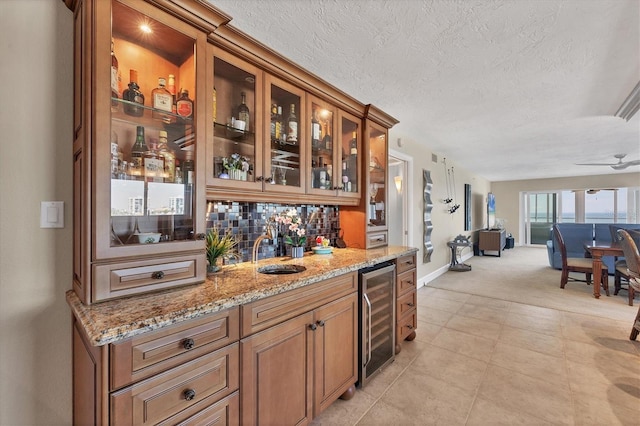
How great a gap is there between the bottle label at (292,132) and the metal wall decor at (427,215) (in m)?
3.26

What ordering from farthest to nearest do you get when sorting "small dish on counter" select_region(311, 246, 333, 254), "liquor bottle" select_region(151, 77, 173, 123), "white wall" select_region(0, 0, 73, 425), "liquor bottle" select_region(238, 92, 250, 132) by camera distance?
"small dish on counter" select_region(311, 246, 333, 254) → "liquor bottle" select_region(238, 92, 250, 132) → "liquor bottle" select_region(151, 77, 173, 123) → "white wall" select_region(0, 0, 73, 425)

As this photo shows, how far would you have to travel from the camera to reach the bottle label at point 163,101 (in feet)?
4.68

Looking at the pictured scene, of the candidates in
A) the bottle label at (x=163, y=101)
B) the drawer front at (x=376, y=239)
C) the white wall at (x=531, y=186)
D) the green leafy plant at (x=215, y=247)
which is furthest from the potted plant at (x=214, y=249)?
the white wall at (x=531, y=186)

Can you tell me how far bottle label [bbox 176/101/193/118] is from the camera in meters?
1.46

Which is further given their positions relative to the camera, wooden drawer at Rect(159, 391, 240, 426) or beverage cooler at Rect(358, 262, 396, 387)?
beverage cooler at Rect(358, 262, 396, 387)

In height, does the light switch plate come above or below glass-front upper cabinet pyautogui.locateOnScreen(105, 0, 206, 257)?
below

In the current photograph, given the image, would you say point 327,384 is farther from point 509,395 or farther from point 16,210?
point 16,210

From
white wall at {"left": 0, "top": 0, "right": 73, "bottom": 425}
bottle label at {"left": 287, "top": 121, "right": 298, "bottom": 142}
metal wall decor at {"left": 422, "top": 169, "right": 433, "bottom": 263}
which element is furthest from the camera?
metal wall decor at {"left": 422, "top": 169, "right": 433, "bottom": 263}

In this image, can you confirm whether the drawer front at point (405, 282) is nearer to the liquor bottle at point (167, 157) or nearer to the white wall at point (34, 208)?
the liquor bottle at point (167, 157)

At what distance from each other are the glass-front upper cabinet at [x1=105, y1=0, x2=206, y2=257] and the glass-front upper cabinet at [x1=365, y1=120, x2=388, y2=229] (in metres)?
1.78

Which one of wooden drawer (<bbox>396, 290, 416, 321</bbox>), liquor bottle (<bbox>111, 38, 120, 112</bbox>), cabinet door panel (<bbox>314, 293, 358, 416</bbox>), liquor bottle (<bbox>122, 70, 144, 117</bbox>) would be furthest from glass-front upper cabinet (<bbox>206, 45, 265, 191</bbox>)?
wooden drawer (<bbox>396, 290, 416, 321</bbox>)

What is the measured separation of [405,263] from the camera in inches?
102

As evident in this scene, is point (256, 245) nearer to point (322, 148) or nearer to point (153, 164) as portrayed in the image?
point (153, 164)

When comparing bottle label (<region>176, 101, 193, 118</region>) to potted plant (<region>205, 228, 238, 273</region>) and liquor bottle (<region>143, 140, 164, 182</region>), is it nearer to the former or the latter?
liquor bottle (<region>143, 140, 164, 182</region>)
